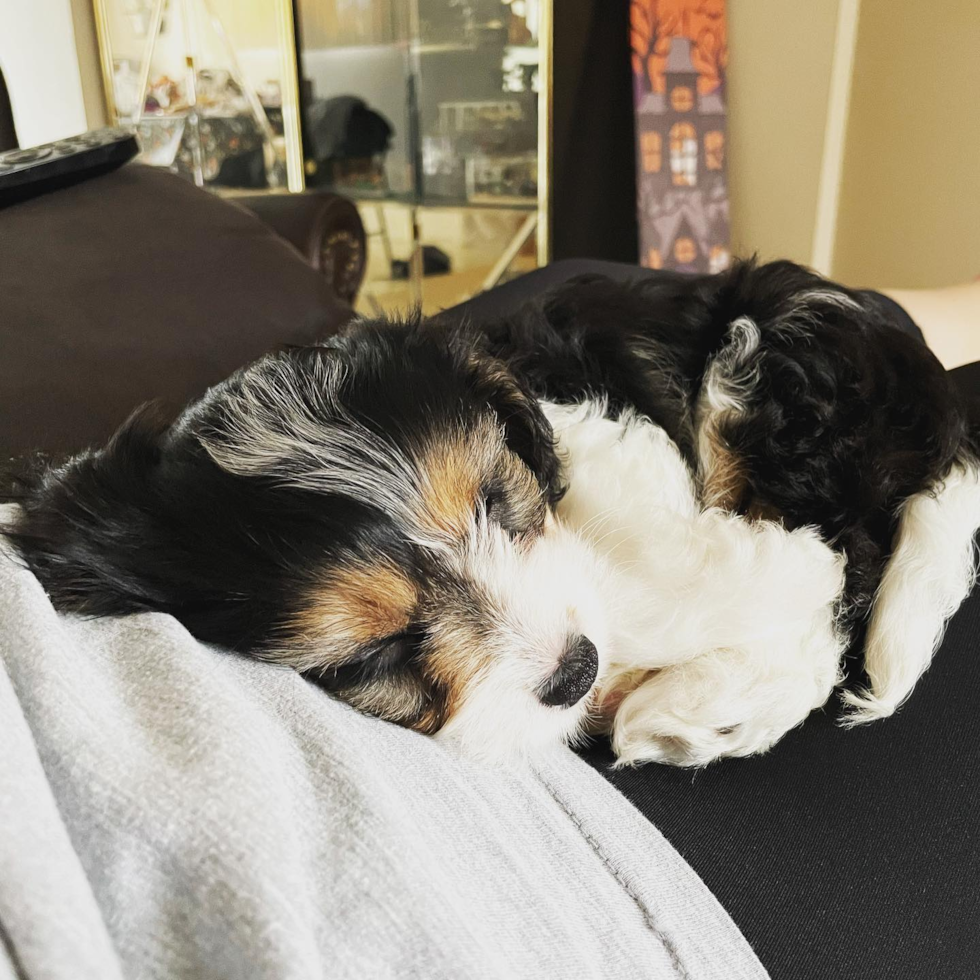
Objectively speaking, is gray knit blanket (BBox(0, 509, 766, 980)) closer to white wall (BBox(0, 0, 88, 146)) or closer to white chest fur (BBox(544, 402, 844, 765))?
white chest fur (BBox(544, 402, 844, 765))

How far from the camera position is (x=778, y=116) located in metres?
4.20

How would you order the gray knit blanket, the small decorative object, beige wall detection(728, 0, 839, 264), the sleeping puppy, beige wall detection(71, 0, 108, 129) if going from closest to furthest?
1. the gray knit blanket
2. the sleeping puppy
3. beige wall detection(728, 0, 839, 264)
4. the small decorative object
5. beige wall detection(71, 0, 108, 129)

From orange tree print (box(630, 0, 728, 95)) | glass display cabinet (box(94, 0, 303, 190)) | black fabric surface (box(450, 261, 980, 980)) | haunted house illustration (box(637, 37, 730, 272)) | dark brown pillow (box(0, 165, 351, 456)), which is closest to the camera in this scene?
black fabric surface (box(450, 261, 980, 980))

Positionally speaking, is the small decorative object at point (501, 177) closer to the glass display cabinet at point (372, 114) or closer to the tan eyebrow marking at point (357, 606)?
the glass display cabinet at point (372, 114)

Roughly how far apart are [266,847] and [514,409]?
2.49ft

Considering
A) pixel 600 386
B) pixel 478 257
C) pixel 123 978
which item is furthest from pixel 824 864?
pixel 478 257

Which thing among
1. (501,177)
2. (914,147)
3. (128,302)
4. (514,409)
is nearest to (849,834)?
(514,409)

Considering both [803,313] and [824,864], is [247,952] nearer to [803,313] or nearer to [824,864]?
[824,864]

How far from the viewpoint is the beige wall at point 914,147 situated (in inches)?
138

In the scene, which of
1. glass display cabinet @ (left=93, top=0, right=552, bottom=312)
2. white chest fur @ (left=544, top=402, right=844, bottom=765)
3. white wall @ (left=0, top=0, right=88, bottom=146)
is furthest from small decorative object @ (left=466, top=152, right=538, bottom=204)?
white chest fur @ (left=544, top=402, right=844, bottom=765)

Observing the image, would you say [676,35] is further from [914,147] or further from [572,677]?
[572,677]

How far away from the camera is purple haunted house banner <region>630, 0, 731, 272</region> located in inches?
164

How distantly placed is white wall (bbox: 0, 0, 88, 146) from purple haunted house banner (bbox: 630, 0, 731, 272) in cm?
347

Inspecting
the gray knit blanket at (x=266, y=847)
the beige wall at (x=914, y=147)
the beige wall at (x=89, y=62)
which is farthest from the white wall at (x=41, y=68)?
the gray knit blanket at (x=266, y=847)
